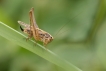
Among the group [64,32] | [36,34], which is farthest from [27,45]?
[64,32]

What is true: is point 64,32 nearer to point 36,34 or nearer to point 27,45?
point 36,34

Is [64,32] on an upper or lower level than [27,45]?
upper

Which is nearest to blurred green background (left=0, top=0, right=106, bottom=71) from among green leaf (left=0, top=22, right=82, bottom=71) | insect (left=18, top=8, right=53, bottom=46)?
insect (left=18, top=8, right=53, bottom=46)

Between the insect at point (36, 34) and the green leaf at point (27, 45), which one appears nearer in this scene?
the green leaf at point (27, 45)

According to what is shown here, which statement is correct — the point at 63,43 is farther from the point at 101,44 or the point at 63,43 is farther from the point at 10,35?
the point at 10,35

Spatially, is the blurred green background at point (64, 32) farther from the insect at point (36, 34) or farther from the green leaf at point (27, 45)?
the green leaf at point (27, 45)

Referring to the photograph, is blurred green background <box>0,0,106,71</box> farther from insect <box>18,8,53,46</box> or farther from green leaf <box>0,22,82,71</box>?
green leaf <box>0,22,82,71</box>

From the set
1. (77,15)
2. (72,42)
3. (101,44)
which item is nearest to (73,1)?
(77,15)

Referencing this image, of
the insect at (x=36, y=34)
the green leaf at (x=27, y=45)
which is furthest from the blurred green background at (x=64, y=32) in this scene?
the green leaf at (x=27, y=45)
